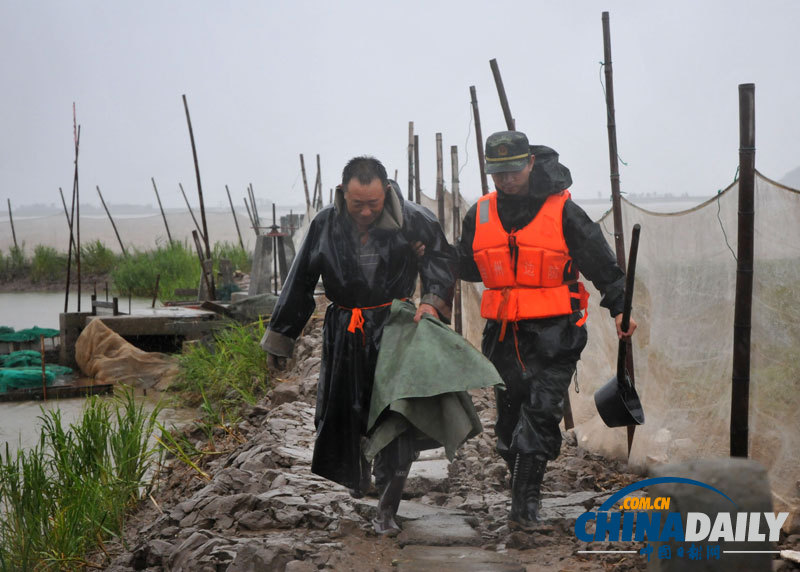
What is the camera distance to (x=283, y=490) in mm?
4031

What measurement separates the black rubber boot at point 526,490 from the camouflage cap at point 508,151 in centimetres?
122

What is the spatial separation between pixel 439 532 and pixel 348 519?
39 cm

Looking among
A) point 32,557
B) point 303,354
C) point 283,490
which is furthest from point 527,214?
point 303,354

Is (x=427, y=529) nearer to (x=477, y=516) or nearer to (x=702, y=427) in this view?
(x=477, y=516)

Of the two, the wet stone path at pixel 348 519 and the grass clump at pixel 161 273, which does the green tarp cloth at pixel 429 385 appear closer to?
the wet stone path at pixel 348 519

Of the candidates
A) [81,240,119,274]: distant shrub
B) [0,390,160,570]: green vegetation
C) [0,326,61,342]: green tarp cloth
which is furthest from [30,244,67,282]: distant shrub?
[0,390,160,570]: green vegetation

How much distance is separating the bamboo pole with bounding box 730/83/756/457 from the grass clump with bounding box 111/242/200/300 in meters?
15.4

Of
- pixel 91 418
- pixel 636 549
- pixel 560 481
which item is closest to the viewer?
pixel 636 549

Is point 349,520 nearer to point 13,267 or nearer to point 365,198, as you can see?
point 365,198

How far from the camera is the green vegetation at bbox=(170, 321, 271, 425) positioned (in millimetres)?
7867

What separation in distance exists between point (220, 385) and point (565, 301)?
5.35 meters

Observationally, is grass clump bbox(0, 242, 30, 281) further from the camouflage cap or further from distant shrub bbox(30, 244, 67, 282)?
the camouflage cap

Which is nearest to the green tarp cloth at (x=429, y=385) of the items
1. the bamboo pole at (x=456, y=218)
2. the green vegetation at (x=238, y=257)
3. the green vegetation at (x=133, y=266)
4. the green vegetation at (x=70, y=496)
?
the green vegetation at (x=70, y=496)

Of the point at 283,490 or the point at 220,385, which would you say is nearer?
the point at 283,490
